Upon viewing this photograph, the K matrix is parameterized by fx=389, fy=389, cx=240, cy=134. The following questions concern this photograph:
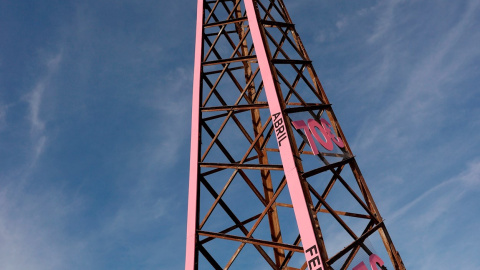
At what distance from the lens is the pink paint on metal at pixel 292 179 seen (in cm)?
683

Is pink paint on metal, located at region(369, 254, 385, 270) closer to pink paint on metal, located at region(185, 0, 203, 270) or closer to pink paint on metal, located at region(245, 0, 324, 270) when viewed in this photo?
pink paint on metal, located at region(245, 0, 324, 270)

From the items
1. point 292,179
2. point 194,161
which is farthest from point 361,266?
point 194,161

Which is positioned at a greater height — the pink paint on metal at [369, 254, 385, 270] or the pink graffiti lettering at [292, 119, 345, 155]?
the pink graffiti lettering at [292, 119, 345, 155]

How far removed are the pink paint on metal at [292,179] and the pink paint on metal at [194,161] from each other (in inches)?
93.1

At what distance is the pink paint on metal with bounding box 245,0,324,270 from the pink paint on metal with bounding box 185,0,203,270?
7.76 feet

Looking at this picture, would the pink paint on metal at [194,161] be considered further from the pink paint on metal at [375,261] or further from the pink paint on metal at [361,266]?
the pink paint on metal at [375,261]

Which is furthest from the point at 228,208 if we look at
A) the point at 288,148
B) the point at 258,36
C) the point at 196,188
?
the point at 258,36

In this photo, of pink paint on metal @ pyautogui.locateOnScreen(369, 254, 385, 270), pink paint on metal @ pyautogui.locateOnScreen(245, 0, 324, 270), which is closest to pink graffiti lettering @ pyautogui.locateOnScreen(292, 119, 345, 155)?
pink paint on metal @ pyautogui.locateOnScreen(245, 0, 324, 270)

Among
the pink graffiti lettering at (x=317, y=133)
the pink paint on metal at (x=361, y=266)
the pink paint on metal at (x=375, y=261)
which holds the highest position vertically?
the pink graffiti lettering at (x=317, y=133)

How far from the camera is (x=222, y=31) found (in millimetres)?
13156

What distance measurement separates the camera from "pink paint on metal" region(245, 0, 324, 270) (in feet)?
22.4

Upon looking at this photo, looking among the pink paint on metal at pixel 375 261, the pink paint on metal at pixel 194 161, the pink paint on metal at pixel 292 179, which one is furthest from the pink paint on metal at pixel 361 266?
the pink paint on metal at pixel 194 161

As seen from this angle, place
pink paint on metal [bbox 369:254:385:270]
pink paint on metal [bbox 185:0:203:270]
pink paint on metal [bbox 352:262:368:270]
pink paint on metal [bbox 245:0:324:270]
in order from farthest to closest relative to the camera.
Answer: pink paint on metal [bbox 185:0:203:270] → pink paint on metal [bbox 369:254:385:270] → pink paint on metal [bbox 352:262:368:270] → pink paint on metal [bbox 245:0:324:270]

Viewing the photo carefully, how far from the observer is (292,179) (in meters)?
7.70
